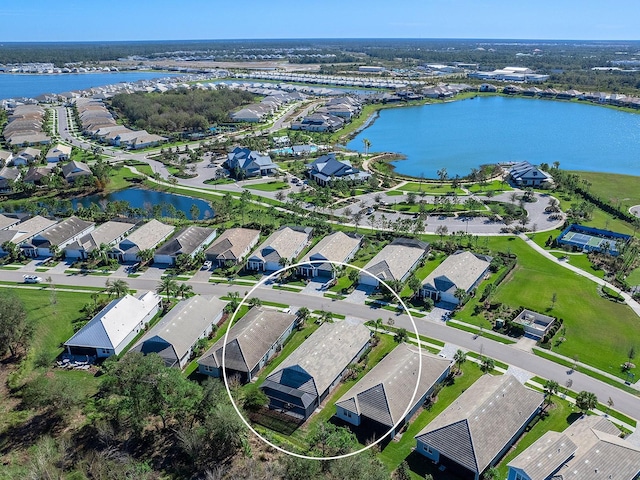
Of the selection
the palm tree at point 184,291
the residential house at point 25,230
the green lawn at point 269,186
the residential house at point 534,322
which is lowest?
the residential house at point 534,322

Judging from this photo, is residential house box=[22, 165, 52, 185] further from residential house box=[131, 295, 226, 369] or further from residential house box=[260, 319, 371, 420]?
residential house box=[260, 319, 371, 420]

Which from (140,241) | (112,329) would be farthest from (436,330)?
(140,241)

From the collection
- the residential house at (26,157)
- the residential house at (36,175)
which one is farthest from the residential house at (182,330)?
the residential house at (26,157)

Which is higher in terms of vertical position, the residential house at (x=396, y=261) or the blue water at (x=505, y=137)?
the blue water at (x=505, y=137)

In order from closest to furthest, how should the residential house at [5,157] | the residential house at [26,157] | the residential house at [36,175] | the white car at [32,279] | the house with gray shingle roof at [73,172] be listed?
the white car at [32,279], the residential house at [36,175], the house with gray shingle roof at [73,172], the residential house at [5,157], the residential house at [26,157]

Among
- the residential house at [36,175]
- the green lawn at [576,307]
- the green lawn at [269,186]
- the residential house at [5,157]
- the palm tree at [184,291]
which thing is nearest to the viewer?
the green lawn at [576,307]

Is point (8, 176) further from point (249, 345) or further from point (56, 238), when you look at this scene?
point (249, 345)

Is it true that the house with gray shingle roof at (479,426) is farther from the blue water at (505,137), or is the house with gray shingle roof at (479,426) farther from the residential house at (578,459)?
the blue water at (505,137)
